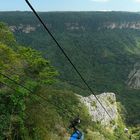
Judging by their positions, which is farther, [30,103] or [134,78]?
[134,78]

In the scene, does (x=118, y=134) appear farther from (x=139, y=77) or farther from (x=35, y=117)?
(x=139, y=77)

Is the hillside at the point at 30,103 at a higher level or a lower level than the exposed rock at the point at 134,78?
higher

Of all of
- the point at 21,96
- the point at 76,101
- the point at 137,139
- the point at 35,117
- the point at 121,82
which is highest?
the point at 21,96

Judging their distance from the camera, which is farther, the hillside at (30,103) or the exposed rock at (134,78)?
the exposed rock at (134,78)

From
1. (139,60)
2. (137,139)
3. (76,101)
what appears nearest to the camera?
(76,101)

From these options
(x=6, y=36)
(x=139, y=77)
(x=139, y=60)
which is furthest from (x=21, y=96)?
(x=139, y=60)

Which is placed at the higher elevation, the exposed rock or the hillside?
the hillside

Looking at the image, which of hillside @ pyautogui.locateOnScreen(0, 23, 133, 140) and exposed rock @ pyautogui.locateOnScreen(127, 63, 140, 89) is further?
exposed rock @ pyautogui.locateOnScreen(127, 63, 140, 89)

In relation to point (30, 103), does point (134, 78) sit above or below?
below
